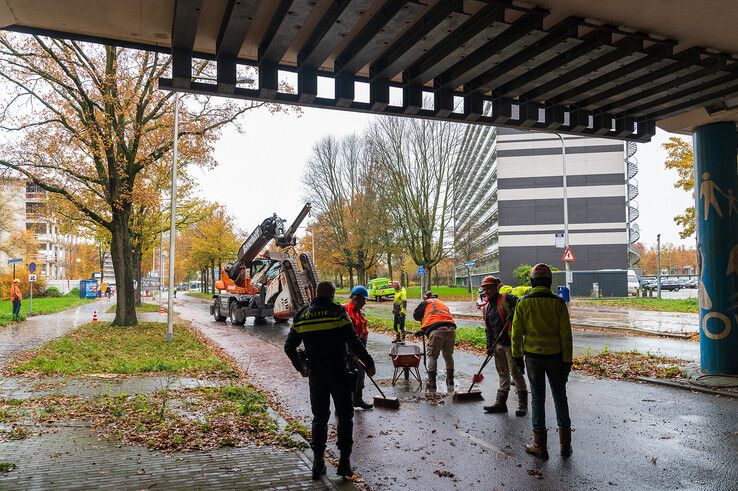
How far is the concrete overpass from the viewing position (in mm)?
6020

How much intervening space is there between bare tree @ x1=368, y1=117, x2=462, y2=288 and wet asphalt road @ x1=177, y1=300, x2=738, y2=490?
32329 mm

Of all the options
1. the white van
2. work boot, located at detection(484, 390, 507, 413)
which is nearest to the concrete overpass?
work boot, located at detection(484, 390, 507, 413)

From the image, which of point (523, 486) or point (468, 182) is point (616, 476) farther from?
point (468, 182)

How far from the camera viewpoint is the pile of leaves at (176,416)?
6660 millimetres

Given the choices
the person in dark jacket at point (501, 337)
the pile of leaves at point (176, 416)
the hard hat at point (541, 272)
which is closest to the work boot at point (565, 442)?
the hard hat at point (541, 272)

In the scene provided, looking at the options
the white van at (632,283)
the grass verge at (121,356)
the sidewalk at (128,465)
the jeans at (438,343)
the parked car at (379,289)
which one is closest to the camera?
the sidewalk at (128,465)

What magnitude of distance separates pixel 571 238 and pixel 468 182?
13252mm

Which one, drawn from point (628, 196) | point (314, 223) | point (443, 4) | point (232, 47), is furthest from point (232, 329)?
point (628, 196)

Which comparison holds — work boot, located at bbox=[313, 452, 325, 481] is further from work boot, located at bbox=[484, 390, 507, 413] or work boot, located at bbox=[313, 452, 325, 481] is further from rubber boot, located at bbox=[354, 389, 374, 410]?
work boot, located at bbox=[484, 390, 507, 413]

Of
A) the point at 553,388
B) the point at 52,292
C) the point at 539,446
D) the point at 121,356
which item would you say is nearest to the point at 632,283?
the point at 121,356

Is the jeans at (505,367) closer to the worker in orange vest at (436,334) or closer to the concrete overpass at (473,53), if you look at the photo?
the worker in orange vest at (436,334)

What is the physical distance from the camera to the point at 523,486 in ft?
17.2

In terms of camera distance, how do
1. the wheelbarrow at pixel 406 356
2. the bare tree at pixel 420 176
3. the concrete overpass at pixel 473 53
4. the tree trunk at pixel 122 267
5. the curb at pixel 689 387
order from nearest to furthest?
the concrete overpass at pixel 473 53 < the curb at pixel 689 387 < the wheelbarrow at pixel 406 356 < the tree trunk at pixel 122 267 < the bare tree at pixel 420 176

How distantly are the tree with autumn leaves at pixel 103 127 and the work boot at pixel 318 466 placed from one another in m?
15.9
